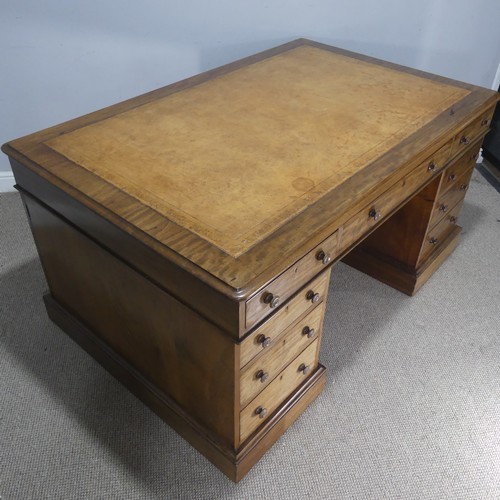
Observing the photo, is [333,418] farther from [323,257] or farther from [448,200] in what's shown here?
[448,200]

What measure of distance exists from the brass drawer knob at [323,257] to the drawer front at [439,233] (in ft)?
2.53

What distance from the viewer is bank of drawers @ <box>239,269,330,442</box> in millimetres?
1137

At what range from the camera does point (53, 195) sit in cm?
126

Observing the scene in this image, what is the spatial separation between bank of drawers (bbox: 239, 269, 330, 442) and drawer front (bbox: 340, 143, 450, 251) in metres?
0.12

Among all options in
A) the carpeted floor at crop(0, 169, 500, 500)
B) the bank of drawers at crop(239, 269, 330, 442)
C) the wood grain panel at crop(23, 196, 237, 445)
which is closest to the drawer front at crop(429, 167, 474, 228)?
the carpeted floor at crop(0, 169, 500, 500)

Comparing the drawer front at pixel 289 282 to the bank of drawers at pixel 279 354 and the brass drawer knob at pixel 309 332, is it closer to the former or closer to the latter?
the bank of drawers at pixel 279 354

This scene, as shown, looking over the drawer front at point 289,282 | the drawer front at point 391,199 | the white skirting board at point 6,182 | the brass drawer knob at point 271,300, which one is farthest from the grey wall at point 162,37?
the brass drawer knob at point 271,300

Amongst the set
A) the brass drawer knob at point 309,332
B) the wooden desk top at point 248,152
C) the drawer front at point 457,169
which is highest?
the wooden desk top at point 248,152

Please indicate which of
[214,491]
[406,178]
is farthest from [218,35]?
[214,491]

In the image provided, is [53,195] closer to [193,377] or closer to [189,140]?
[189,140]

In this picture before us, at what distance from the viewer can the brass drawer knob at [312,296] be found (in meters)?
1.23

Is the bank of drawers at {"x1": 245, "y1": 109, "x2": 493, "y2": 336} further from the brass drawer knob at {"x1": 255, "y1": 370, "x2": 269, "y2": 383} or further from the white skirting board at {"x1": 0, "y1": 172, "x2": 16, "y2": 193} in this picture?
the white skirting board at {"x1": 0, "y1": 172, "x2": 16, "y2": 193}

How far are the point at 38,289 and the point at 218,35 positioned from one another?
3.99 feet

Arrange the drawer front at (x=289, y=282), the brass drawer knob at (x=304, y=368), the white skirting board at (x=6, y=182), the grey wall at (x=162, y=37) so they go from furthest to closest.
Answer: the white skirting board at (x=6, y=182)
the grey wall at (x=162, y=37)
the brass drawer knob at (x=304, y=368)
the drawer front at (x=289, y=282)
